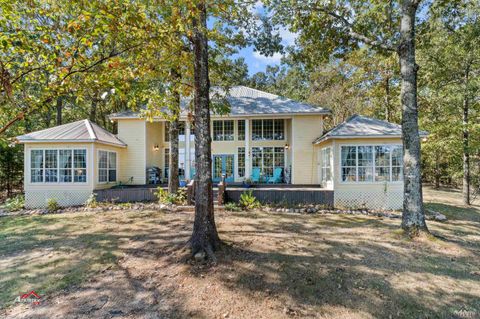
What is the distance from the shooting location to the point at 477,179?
49.0 feet

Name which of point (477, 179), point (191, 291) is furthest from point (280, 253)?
point (477, 179)

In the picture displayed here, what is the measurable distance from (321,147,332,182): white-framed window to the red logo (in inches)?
410

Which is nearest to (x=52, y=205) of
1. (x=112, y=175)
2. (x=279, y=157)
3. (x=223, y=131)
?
(x=112, y=175)

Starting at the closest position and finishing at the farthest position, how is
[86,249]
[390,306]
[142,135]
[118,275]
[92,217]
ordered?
[390,306] → [118,275] → [86,249] → [92,217] → [142,135]

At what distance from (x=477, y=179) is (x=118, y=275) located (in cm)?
1979

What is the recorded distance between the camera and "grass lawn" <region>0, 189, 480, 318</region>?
3.36 meters

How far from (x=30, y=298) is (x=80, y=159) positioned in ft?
30.3

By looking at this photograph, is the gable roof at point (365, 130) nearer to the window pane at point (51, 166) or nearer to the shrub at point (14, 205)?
the window pane at point (51, 166)

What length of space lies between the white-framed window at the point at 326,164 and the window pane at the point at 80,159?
11467 mm

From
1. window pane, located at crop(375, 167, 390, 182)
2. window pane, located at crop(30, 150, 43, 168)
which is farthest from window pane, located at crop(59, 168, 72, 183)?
window pane, located at crop(375, 167, 390, 182)

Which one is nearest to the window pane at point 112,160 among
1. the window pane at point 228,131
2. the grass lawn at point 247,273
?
the grass lawn at point 247,273

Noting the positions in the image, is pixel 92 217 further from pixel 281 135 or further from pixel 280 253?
pixel 281 135

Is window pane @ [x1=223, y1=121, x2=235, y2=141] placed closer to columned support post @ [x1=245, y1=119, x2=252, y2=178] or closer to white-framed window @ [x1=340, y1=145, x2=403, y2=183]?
columned support post @ [x1=245, y1=119, x2=252, y2=178]

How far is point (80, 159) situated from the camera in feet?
37.9
